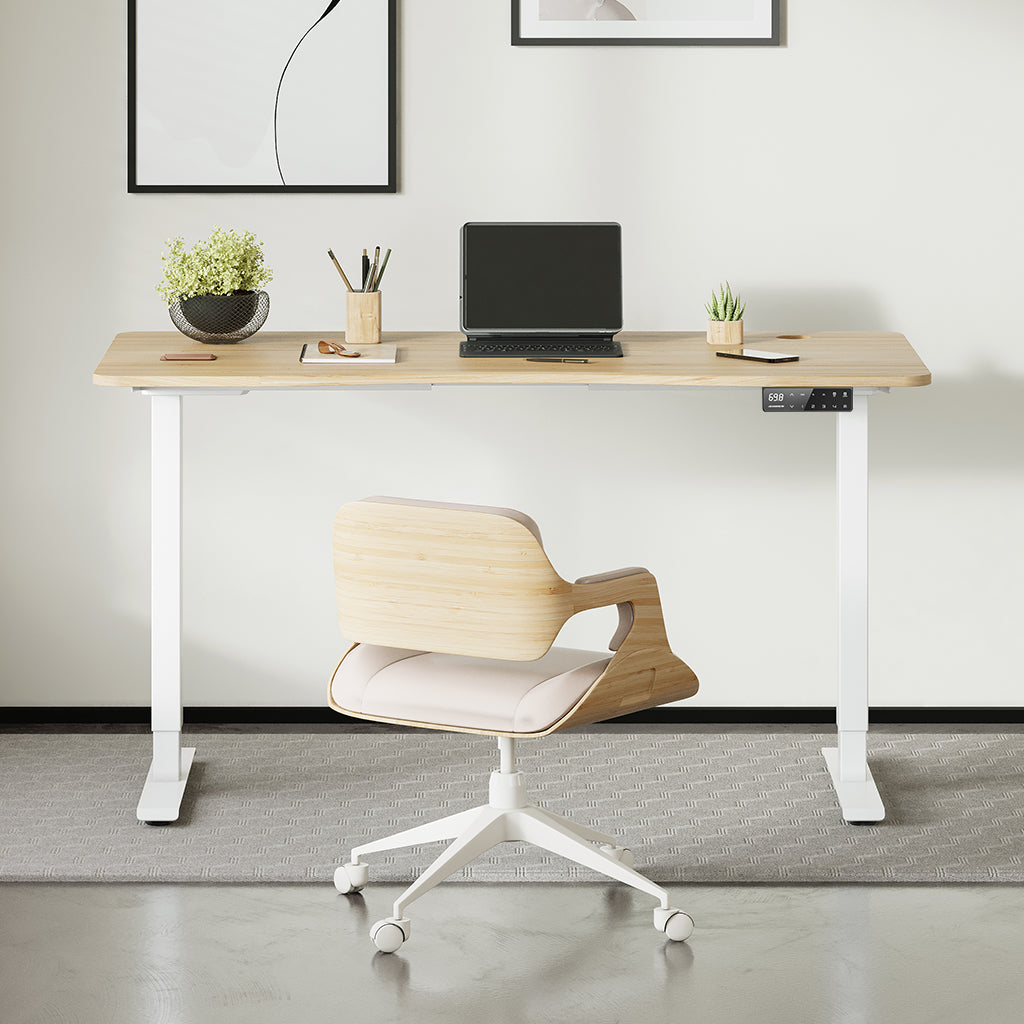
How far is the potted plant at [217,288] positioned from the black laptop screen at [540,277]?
19.2 inches

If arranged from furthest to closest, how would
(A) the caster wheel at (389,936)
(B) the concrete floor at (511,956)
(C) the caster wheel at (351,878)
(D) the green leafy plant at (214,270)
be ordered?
(D) the green leafy plant at (214,270) < (C) the caster wheel at (351,878) < (A) the caster wheel at (389,936) < (B) the concrete floor at (511,956)

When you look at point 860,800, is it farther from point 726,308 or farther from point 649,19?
point 649,19

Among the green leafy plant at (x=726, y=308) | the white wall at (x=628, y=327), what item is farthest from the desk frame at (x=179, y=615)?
the white wall at (x=628, y=327)

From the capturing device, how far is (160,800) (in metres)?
3.17

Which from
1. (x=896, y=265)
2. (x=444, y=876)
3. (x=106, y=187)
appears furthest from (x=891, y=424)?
(x=106, y=187)

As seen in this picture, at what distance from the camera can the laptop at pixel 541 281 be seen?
11.0ft

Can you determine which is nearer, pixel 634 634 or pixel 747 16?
pixel 634 634

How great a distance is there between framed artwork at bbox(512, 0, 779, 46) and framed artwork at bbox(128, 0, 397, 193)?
36 centimetres

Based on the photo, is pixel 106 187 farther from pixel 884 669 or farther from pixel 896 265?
pixel 884 669

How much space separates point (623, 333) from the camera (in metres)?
3.65

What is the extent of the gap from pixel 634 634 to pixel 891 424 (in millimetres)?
1586

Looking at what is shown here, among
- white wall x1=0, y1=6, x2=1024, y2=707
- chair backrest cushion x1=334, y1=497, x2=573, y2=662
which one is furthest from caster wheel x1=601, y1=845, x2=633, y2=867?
white wall x1=0, y1=6, x2=1024, y2=707

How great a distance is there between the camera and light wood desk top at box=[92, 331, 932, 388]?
116 inches

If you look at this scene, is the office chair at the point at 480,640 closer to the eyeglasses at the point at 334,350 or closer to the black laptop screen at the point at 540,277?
the eyeglasses at the point at 334,350
